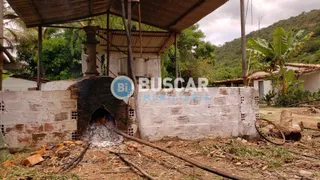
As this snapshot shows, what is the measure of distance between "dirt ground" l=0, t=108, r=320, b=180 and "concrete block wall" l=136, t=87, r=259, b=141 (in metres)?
0.22

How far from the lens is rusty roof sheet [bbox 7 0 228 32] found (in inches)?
255

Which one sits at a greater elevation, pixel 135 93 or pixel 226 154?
pixel 135 93

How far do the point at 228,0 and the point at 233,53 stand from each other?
3840cm

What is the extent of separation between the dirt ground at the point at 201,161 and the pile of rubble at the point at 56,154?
0.42 feet

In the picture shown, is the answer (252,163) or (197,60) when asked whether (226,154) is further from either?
(197,60)

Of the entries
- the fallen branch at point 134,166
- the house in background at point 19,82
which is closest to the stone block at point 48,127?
the fallen branch at point 134,166

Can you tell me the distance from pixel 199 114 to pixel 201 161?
1.47 metres

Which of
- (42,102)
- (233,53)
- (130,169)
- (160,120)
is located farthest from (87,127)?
(233,53)

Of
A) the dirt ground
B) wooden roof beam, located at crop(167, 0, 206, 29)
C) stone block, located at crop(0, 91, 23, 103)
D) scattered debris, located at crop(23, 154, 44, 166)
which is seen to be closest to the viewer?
the dirt ground

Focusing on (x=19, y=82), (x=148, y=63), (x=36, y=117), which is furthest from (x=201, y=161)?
(x=19, y=82)

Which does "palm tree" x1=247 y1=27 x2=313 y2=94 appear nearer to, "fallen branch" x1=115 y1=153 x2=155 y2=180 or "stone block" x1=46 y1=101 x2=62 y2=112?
"stone block" x1=46 y1=101 x2=62 y2=112

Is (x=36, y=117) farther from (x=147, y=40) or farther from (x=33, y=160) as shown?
(x=147, y=40)

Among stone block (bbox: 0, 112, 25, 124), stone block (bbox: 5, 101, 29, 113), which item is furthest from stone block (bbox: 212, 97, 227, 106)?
stone block (bbox: 0, 112, 25, 124)

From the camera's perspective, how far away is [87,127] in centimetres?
550
